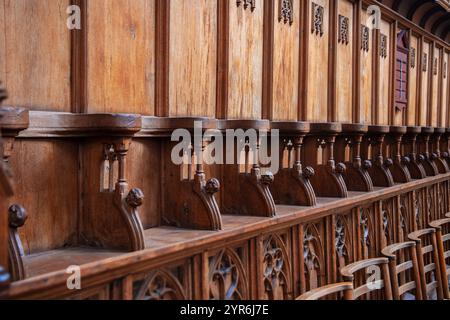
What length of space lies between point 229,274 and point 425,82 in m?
5.26

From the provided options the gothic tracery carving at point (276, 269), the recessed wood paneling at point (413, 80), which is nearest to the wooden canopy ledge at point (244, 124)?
the gothic tracery carving at point (276, 269)

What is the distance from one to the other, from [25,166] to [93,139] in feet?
0.84

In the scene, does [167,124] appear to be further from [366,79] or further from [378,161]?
[366,79]

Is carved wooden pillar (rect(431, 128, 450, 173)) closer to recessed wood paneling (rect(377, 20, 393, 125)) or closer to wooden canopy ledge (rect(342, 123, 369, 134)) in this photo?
recessed wood paneling (rect(377, 20, 393, 125))

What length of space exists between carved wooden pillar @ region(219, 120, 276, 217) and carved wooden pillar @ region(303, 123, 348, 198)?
719mm

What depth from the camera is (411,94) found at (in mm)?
6262

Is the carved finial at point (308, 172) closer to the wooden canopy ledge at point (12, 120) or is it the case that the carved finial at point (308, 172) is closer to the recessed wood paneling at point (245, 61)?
the recessed wood paneling at point (245, 61)

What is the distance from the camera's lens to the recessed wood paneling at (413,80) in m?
6.13

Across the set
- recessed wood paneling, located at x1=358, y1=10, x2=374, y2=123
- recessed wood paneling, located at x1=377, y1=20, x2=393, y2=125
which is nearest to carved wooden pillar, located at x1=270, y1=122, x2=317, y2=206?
recessed wood paneling, located at x1=358, y1=10, x2=374, y2=123

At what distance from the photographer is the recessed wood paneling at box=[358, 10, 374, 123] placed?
4.75 meters

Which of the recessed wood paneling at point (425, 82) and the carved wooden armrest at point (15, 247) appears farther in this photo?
the recessed wood paneling at point (425, 82)

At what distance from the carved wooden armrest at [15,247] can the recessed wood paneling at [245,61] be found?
61.1 inches
